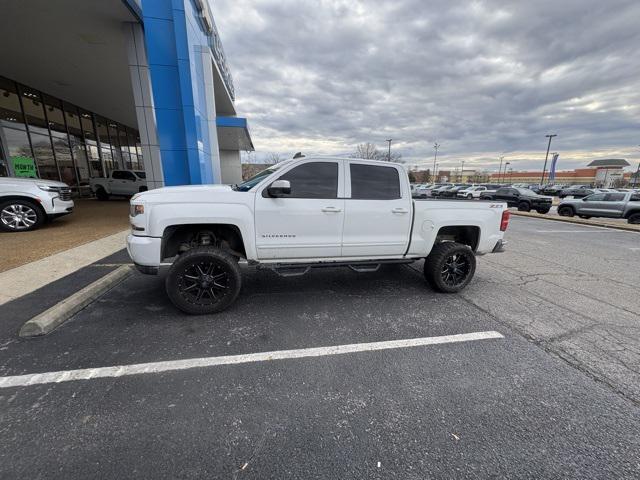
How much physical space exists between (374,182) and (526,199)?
67.5ft

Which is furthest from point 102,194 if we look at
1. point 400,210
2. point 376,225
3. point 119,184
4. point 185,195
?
point 400,210

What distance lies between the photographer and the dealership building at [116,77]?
8.18 m

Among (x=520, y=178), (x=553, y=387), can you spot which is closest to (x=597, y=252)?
Answer: (x=553, y=387)

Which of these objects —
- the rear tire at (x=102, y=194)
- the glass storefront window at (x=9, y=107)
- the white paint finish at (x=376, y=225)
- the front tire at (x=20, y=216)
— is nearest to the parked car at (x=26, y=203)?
the front tire at (x=20, y=216)

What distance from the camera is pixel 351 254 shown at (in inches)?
162

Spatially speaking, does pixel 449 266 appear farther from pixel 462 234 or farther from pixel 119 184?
pixel 119 184

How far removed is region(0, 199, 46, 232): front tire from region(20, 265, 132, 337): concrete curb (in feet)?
17.8

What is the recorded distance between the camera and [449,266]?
178 inches

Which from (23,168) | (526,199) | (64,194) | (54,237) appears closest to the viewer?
(54,237)

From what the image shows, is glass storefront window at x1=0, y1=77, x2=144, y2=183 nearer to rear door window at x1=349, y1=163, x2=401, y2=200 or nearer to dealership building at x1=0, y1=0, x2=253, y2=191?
dealership building at x1=0, y1=0, x2=253, y2=191

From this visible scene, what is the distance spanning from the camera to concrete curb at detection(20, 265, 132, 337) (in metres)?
3.07

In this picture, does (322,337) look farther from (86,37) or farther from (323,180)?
(86,37)

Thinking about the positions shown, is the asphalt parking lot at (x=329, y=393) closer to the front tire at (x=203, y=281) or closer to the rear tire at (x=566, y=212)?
the front tire at (x=203, y=281)

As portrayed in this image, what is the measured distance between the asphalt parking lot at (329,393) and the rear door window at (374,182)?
1.51 meters
